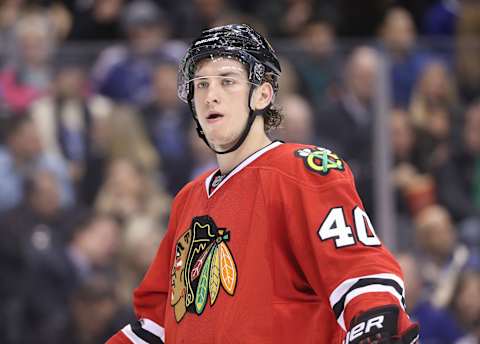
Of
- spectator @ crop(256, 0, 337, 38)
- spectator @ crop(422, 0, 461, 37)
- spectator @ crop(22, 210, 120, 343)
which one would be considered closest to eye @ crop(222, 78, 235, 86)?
spectator @ crop(22, 210, 120, 343)

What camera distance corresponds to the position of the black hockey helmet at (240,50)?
2.86 metres

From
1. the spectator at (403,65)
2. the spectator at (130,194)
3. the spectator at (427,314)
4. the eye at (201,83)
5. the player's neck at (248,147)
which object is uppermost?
the eye at (201,83)

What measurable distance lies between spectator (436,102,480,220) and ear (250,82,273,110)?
3867 mm

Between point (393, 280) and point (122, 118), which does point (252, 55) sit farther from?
point (122, 118)

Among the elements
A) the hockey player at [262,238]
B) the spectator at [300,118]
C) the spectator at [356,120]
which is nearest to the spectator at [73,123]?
the spectator at [300,118]

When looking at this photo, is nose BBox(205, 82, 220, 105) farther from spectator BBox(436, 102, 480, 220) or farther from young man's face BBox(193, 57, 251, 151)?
spectator BBox(436, 102, 480, 220)

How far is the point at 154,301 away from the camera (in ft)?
10.3

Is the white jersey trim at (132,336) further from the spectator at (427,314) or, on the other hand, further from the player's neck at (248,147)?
the spectator at (427,314)

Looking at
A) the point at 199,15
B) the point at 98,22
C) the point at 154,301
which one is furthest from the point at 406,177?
the point at 154,301

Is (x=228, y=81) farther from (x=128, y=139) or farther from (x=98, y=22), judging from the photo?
(x=98, y=22)

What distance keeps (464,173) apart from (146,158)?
191 cm

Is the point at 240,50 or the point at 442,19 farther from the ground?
the point at 240,50

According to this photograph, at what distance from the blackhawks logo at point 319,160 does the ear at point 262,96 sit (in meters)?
0.20

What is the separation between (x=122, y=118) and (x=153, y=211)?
58 centimetres
